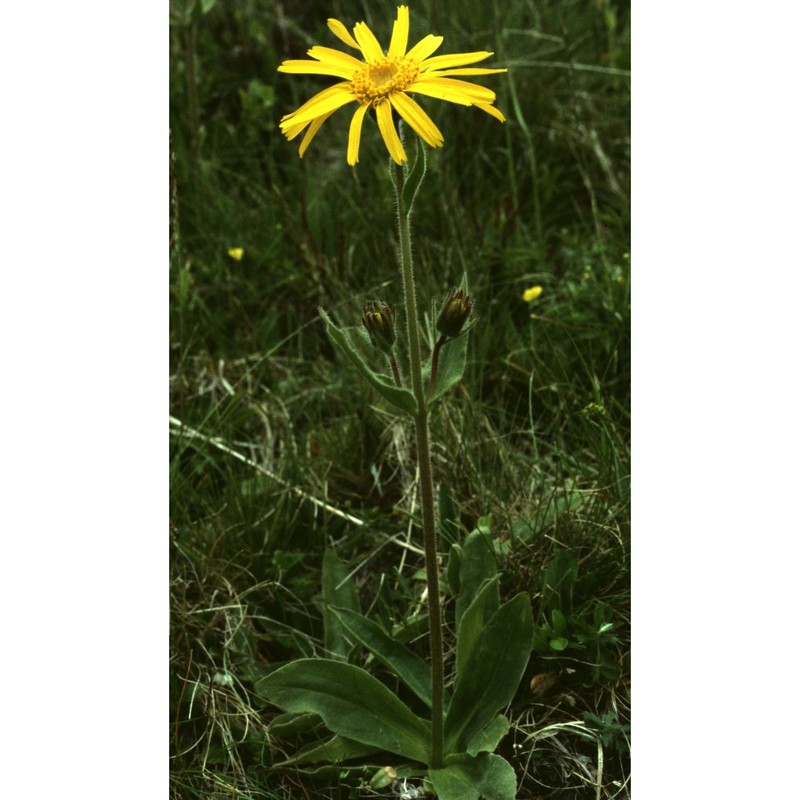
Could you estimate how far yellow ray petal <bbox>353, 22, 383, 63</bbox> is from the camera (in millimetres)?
1851

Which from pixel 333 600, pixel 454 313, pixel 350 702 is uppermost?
pixel 454 313

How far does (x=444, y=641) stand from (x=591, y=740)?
40 centimetres

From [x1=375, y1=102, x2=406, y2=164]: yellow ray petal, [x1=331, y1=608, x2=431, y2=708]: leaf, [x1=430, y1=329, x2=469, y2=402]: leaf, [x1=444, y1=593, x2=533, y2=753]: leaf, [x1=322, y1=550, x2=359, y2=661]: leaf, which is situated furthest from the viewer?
[x1=322, y1=550, x2=359, y2=661]: leaf

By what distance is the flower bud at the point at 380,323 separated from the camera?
191 centimetres

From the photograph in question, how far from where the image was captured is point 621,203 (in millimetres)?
3135

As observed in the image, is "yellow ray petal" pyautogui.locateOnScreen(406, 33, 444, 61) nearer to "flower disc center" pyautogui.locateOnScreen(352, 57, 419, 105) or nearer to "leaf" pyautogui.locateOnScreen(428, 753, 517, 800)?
"flower disc center" pyautogui.locateOnScreen(352, 57, 419, 105)

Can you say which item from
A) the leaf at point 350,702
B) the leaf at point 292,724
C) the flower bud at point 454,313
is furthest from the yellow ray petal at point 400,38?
the leaf at point 292,724

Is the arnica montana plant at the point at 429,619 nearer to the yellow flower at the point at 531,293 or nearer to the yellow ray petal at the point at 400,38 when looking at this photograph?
the yellow ray petal at the point at 400,38

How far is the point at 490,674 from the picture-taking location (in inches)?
84.3

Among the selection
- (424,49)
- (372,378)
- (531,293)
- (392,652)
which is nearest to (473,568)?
(392,652)

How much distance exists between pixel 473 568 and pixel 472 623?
0.48 ft

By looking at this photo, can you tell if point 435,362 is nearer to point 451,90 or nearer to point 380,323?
point 380,323

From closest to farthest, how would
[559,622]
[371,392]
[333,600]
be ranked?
[559,622], [333,600], [371,392]

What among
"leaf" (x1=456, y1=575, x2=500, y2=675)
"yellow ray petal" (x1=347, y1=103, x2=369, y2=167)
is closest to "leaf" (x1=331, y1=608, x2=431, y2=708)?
"leaf" (x1=456, y1=575, x2=500, y2=675)
